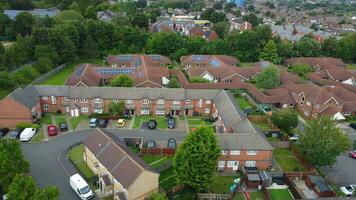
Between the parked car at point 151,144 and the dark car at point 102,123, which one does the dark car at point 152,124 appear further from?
the dark car at point 102,123

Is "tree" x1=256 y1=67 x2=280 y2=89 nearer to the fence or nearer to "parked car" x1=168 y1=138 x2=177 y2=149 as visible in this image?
"parked car" x1=168 y1=138 x2=177 y2=149

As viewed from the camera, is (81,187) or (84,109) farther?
(84,109)

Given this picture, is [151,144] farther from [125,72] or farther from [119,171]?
[125,72]

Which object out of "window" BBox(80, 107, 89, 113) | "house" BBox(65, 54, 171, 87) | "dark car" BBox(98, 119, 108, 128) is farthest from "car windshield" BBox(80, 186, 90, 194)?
"house" BBox(65, 54, 171, 87)

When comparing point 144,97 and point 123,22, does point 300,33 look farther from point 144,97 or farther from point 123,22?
point 144,97

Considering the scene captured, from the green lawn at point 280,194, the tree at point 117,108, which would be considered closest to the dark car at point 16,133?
the tree at point 117,108

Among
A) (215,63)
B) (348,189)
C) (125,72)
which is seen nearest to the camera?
(348,189)

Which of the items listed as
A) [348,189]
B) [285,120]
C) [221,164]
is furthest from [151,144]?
[348,189]
